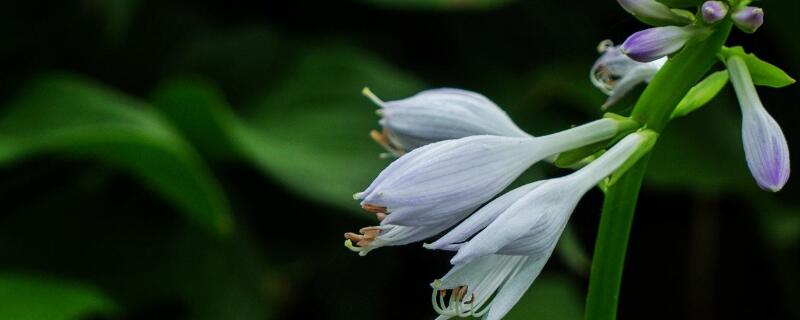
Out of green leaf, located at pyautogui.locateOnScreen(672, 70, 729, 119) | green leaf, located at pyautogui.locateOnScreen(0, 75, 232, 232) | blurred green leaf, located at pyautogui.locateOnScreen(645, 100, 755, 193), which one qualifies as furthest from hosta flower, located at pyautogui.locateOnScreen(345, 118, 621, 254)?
blurred green leaf, located at pyautogui.locateOnScreen(645, 100, 755, 193)

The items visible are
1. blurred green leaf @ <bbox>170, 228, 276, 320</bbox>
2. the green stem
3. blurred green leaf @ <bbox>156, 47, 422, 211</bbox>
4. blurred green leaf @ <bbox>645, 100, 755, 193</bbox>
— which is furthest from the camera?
blurred green leaf @ <bbox>645, 100, 755, 193</bbox>

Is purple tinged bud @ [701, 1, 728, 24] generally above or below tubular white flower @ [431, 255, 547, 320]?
above

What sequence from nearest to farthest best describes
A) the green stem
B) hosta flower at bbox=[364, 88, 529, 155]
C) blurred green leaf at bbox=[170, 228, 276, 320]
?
the green stem → hosta flower at bbox=[364, 88, 529, 155] → blurred green leaf at bbox=[170, 228, 276, 320]

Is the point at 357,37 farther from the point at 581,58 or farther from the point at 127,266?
the point at 127,266

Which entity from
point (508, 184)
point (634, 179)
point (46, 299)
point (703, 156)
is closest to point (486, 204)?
point (508, 184)

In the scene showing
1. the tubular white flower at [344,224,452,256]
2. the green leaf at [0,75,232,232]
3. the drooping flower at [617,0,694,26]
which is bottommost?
the tubular white flower at [344,224,452,256]

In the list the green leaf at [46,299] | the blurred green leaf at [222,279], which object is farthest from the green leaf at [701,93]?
the blurred green leaf at [222,279]

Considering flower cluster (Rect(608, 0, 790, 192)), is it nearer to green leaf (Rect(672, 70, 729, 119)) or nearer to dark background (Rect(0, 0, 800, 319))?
green leaf (Rect(672, 70, 729, 119))

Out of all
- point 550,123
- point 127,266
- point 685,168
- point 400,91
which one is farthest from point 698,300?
point 127,266
